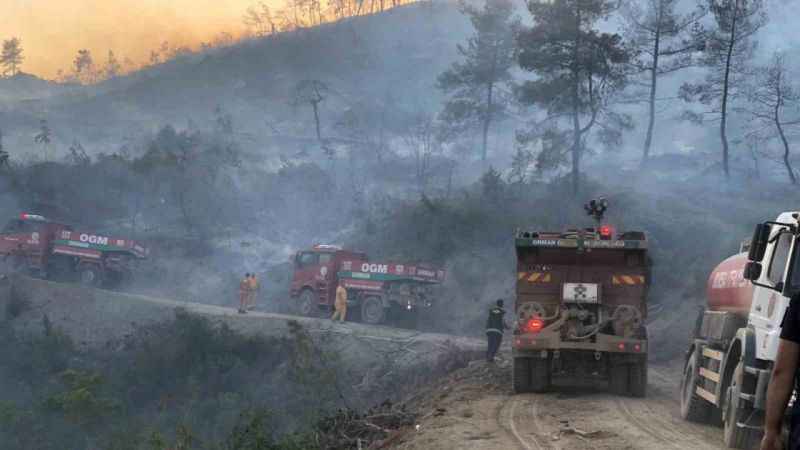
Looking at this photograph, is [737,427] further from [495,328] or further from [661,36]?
[661,36]

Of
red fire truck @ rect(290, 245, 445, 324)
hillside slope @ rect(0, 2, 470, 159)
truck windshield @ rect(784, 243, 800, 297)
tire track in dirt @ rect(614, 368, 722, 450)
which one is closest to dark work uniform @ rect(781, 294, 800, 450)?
truck windshield @ rect(784, 243, 800, 297)

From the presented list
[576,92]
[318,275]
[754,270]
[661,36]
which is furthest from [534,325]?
[661,36]

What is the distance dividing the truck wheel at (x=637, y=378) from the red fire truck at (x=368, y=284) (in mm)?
16680

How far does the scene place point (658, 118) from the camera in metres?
66.4

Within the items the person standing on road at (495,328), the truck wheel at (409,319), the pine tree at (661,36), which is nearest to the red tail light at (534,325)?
the person standing on road at (495,328)

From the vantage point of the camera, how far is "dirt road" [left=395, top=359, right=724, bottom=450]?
10.8 m

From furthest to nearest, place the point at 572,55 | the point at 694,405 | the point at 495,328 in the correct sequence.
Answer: the point at 572,55
the point at 495,328
the point at 694,405

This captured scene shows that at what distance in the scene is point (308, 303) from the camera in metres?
33.2

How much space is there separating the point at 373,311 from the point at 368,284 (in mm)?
973

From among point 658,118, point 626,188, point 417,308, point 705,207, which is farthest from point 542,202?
point 658,118

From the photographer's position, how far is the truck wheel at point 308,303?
108 ft

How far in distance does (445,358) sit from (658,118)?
47.9 metres

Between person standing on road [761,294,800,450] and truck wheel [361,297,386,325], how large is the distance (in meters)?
26.8

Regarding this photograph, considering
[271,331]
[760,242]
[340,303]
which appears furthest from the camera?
[340,303]
